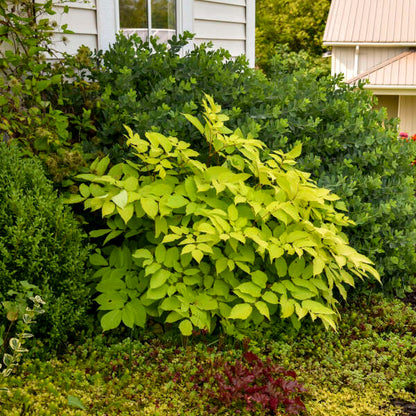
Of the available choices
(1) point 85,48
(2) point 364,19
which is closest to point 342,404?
(1) point 85,48

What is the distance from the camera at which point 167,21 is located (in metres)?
5.73

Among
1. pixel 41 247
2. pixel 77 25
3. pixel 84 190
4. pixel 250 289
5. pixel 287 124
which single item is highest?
pixel 77 25

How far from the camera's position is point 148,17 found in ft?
18.1

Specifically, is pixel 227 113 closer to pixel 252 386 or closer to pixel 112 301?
pixel 112 301

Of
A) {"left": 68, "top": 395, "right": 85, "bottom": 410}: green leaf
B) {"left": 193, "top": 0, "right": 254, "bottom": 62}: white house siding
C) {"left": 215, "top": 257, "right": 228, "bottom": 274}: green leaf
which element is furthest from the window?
{"left": 68, "top": 395, "right": 85, "bottom": 410}: green leaf

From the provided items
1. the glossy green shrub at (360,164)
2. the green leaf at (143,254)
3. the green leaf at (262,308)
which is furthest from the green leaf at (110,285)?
the glossy green shrub at (360,164)

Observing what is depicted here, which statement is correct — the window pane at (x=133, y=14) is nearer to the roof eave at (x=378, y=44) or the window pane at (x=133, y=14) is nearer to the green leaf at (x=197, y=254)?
the green leaf at (x=197, y=254)

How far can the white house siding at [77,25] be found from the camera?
4.56m

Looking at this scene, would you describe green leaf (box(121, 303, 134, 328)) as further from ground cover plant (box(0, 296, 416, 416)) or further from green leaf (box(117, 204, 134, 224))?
green leaf (box(117, 204, 134, 224))

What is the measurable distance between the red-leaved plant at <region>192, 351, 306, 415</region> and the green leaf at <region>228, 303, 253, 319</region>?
23 cm

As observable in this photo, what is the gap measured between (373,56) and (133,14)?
17.1m

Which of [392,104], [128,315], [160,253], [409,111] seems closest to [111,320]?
[128,315]

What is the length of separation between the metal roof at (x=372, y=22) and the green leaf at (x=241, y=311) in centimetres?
1828

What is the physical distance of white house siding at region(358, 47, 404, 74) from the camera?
2036cm
